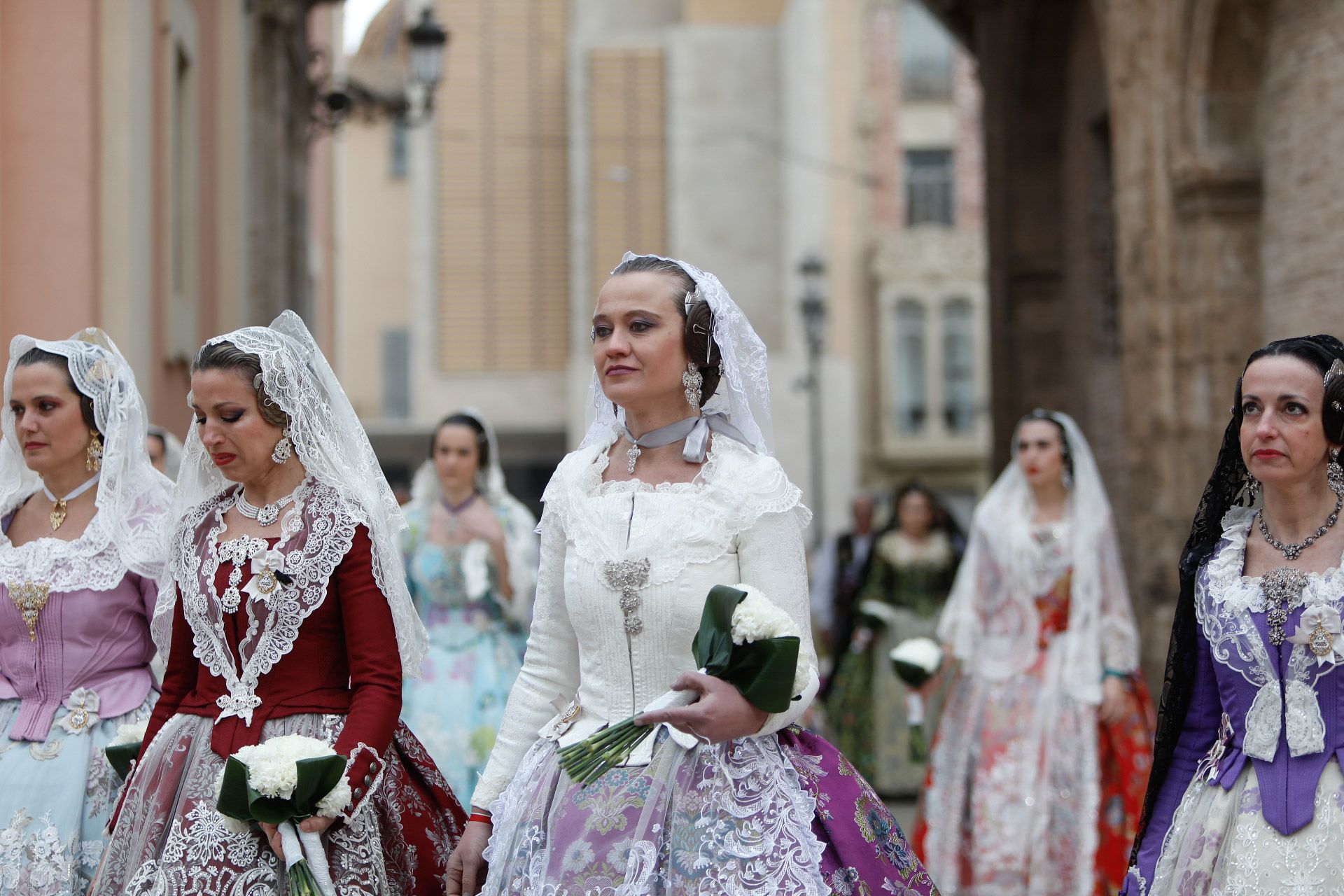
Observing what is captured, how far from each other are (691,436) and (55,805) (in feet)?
7.00

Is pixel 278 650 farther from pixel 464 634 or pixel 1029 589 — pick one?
pixel 1029 589

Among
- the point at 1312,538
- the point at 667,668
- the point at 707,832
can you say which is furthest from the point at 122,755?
the point at 1312,538

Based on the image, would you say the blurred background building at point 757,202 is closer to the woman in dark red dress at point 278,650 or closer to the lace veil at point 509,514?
the lace veil at point 509,514

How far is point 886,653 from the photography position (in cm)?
1262

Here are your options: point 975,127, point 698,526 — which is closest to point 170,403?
point 698,526

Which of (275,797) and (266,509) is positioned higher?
(266,509)

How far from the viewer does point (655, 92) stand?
104ft

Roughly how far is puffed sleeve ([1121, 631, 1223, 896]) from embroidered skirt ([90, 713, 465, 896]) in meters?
1.77

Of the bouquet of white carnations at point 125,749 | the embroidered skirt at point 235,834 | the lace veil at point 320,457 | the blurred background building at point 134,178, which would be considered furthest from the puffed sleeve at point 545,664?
the blurred background building at point 134,178

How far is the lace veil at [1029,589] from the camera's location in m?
7.96

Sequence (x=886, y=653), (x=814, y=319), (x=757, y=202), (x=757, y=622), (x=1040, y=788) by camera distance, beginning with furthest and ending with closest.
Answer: (x=757, y=202), (x=814, y=319), (x=886, y=653), (x=1040, y=788), (x=757, y=622)

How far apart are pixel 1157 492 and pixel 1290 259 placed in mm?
1770

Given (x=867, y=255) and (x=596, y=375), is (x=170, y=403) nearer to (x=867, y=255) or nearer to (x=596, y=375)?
(x=596, y=375)

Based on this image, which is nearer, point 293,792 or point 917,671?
point 293,792
